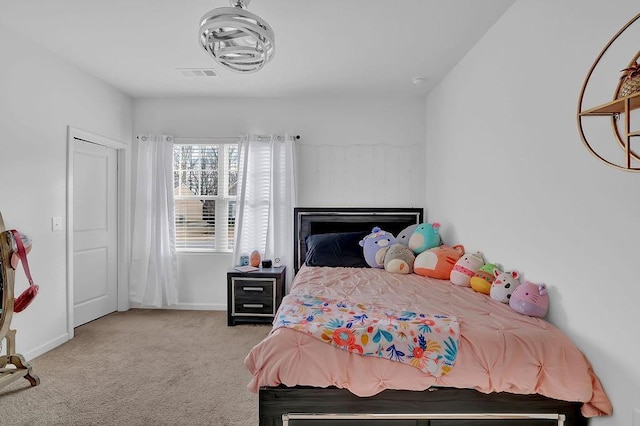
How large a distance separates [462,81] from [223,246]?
3.13 metres

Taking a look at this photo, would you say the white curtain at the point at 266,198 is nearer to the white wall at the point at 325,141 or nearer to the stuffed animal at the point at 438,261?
the white wall at the point at 325,141

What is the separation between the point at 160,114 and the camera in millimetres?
4637

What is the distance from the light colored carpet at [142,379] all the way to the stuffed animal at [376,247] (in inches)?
50.7

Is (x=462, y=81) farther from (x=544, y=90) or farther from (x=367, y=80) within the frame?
(x=544, y=90)

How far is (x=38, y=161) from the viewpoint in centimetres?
321

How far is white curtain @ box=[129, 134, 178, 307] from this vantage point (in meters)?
4.50

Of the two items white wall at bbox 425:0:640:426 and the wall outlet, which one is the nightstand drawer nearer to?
the wall outlet

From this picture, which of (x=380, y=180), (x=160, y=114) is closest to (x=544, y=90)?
(x=380, y=180)

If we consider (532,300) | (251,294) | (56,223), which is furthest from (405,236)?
(56,223)

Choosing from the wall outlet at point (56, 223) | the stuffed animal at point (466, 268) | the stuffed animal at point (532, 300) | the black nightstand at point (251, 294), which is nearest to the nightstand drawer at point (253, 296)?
the black nightstand at point (251, 294)

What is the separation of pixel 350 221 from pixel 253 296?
53.5 inches

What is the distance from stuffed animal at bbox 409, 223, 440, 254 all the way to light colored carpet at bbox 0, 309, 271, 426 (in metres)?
1.71

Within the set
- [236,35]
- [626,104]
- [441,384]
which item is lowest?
[441,384]

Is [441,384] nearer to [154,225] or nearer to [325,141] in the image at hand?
[325,141]
